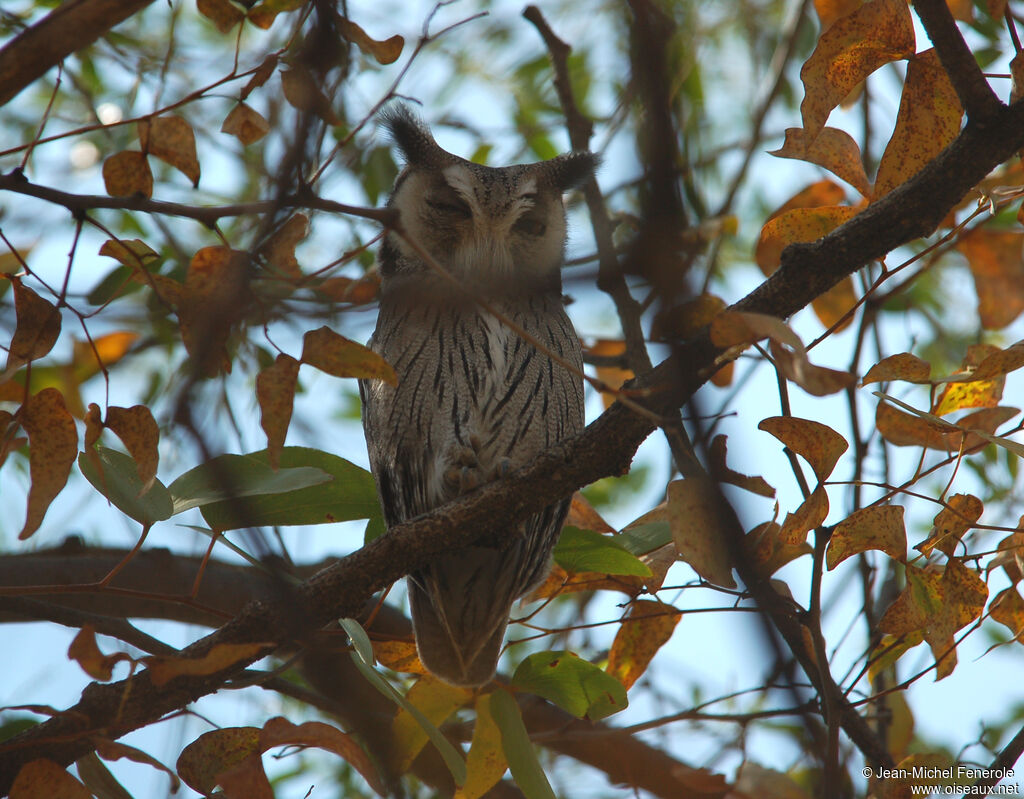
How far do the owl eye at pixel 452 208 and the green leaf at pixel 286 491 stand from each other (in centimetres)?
80

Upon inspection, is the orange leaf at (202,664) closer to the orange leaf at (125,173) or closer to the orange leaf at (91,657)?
the orange leaf at (91,657)

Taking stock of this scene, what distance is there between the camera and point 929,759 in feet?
4.98

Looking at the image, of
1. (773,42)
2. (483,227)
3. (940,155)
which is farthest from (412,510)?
(773,42)

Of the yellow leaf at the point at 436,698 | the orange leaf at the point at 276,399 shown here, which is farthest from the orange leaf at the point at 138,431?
the yellow leaf at the point at 436,698

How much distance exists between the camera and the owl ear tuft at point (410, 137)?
97.3 inches

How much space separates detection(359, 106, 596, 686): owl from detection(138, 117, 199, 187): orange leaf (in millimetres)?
732

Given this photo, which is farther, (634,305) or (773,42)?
(773,42)

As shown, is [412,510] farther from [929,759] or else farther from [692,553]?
[929,759]

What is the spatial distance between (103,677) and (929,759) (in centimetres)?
127

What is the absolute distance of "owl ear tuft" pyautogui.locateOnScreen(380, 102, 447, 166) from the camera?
2.47m

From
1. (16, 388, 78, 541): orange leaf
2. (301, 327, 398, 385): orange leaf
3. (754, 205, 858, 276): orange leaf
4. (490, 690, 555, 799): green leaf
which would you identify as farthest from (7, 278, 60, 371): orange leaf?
(754, 205, 858, 276): orange leaf

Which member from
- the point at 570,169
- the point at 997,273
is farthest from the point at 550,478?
the point at 570,169

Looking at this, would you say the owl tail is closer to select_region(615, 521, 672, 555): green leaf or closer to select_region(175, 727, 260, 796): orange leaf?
select_region(615, 521, 672, 555): green leaf

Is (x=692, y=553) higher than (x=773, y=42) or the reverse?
the reverse
